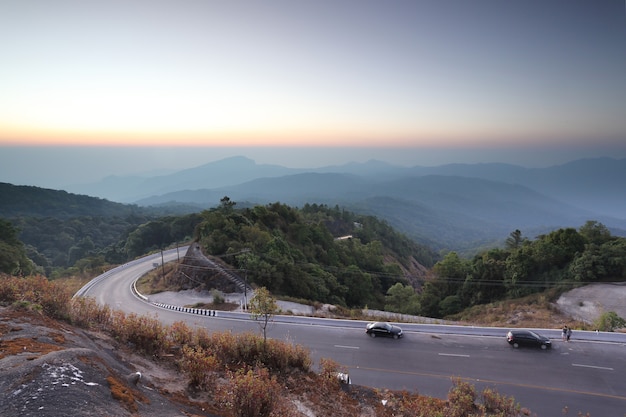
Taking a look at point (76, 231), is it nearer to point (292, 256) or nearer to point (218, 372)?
point (292, 256)

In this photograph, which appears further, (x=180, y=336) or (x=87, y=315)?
(x=87, y=315)

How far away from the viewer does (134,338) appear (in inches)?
446

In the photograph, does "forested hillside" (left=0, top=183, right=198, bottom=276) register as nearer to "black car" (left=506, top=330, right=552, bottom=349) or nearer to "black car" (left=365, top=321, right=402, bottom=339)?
"black car" (left=365, top=321, right=402, bottom=339)

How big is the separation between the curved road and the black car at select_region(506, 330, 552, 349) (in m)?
0.41

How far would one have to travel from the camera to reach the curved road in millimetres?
14312

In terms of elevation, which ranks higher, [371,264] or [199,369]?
[199,369]

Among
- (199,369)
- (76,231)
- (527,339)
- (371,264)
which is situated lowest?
(371,264)

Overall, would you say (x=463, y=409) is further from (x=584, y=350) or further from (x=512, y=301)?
(x=512, y=301)

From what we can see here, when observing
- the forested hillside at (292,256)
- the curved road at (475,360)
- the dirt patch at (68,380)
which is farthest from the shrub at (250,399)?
the forested hillside at (292,256)

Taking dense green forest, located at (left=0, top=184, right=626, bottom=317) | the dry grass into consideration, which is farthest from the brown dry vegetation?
the dry grass

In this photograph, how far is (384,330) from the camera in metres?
20.2

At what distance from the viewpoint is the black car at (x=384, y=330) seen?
2020 centimetres

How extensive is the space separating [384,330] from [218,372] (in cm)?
1205

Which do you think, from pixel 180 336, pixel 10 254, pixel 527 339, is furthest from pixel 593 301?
pixel 10 254
